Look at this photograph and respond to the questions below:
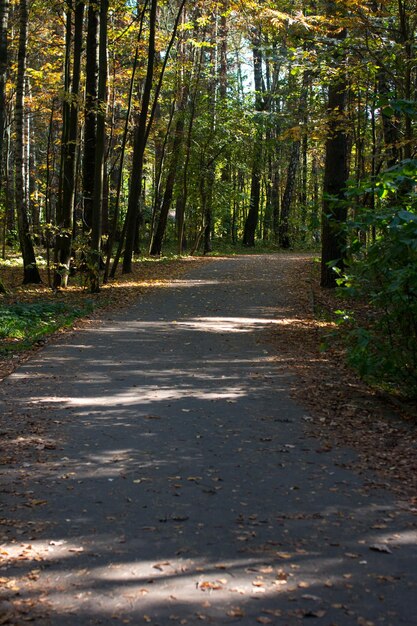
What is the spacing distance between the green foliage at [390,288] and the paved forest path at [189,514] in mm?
1067

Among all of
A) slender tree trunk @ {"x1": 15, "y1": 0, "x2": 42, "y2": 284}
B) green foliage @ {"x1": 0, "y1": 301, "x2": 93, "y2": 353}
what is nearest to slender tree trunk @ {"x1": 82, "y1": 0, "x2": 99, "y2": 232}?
slender tree trunk @ {"x1": 15, "y1": 0, "x2": 42, "y2": 284}

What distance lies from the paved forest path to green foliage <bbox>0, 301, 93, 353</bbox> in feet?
6.95

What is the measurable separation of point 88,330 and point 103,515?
24.8 ft

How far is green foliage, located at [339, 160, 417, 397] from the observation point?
655cm

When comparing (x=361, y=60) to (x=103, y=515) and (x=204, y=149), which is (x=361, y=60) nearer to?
(x=103, y=515)

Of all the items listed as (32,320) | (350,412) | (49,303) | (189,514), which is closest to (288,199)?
(49,303)

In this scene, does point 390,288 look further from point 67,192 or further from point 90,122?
point 90,122

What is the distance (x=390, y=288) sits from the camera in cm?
630

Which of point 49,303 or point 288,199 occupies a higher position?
point 288,199

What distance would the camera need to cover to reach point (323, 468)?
18.1 ft

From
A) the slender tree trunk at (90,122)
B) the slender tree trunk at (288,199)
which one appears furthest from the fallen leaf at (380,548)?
the slender tree trunk at (288,199)

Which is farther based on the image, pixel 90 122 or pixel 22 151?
pixel 90 122

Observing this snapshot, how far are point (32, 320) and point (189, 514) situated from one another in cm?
845

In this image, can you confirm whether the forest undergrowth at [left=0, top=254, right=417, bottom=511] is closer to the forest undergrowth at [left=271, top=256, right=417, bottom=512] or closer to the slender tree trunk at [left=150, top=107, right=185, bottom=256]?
the forest undergrowth at [left=271, top=256, right=417, bottom=512]
